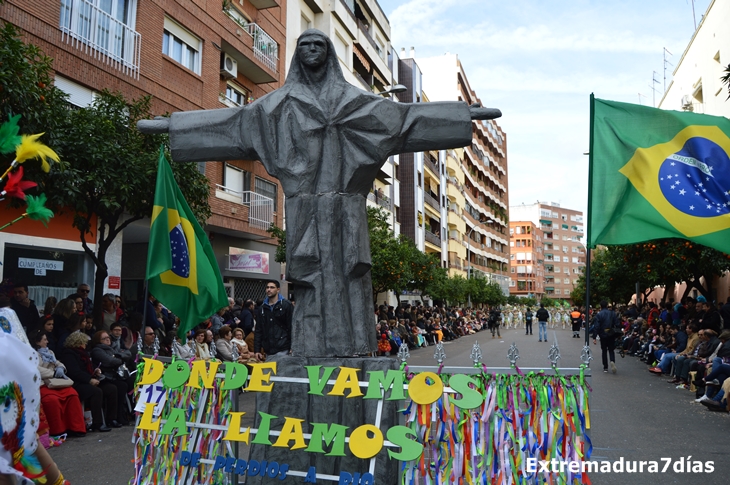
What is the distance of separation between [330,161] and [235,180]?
1781cm

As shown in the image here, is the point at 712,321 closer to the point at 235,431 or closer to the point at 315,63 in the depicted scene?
the point at 315,63

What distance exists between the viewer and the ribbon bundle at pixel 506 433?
4.01m

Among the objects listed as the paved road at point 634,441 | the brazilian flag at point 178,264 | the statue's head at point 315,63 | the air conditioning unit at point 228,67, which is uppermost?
the air conditioning unit at point 228,67

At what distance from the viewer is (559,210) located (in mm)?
132125

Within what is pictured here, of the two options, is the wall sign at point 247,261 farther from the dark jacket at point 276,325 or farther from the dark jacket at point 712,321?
the dark jacket at point 712,321

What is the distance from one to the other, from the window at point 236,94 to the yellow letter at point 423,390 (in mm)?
19168


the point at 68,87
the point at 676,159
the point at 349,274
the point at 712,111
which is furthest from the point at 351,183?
the point at 712,111

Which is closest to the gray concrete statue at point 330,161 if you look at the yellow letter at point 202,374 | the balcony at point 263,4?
the yellow letter at point 202,374

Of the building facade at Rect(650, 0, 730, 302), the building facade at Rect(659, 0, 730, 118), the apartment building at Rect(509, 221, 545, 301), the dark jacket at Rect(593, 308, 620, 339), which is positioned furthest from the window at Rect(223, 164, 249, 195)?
the apartment building at Rect(509, 221, 545, 301)

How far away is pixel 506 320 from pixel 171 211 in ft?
177

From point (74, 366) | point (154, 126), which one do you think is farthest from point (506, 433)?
point (74, 366)

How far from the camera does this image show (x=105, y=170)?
10477mm

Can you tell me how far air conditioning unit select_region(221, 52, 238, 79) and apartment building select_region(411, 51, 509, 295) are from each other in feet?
86.0

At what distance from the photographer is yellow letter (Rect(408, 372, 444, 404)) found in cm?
401
